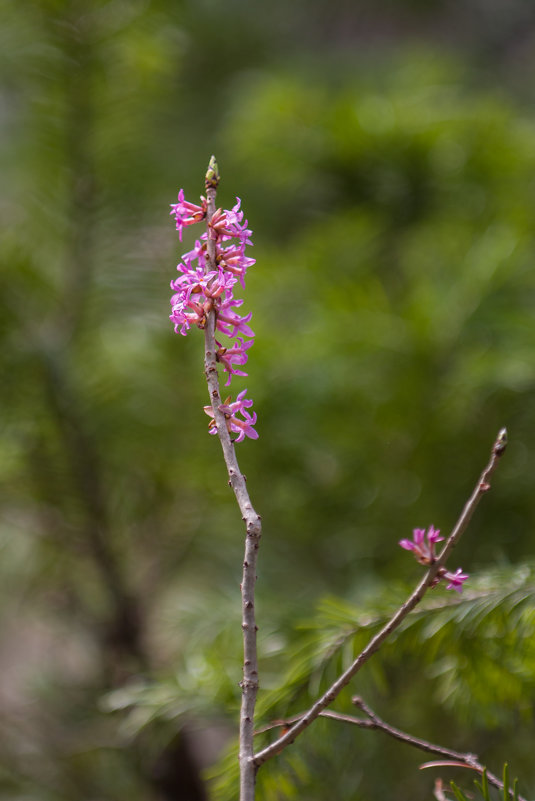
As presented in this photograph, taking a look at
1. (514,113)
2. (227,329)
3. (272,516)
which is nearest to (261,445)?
(272,516)

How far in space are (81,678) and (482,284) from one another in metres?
0.57

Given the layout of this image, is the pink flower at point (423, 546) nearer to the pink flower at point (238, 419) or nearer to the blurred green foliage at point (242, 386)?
the pink flower at point (238, 419)

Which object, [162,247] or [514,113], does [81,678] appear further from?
[514,113]

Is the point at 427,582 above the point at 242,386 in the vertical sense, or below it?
below

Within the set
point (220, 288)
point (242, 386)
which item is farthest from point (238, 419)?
point (242, 386)

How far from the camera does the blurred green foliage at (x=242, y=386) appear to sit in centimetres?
52

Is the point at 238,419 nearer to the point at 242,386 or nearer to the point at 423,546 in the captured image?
the point at 423,546

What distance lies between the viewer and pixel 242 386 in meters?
0.54

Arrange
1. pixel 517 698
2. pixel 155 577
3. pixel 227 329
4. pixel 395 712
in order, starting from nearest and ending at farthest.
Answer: pixel 227 329 → pixel 517 698 → pixel 395 712 → pixel 155 577

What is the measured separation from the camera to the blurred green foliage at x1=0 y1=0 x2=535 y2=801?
0.52 meters

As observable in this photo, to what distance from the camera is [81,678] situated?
0.80m

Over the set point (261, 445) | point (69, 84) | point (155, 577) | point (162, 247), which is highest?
point (69, 84)

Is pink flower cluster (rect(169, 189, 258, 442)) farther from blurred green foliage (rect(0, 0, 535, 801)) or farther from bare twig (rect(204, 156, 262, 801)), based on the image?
blurred green foliage (rect(0, 0, 535, 801))

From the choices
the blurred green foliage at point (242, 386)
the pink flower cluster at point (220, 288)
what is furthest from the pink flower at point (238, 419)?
the blurred green foliage at point (242, 386)
